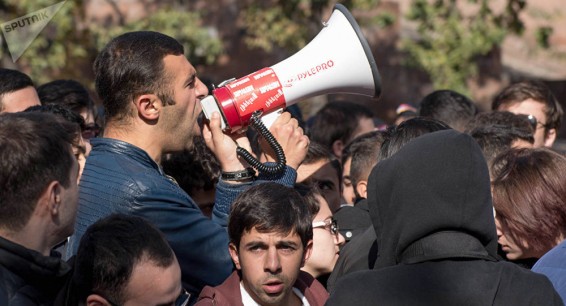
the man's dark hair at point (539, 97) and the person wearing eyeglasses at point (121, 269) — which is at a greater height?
the person wearing eyeglasses at point (121, 269)

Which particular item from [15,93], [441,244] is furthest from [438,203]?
[15,93]

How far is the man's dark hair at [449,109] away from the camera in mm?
6070

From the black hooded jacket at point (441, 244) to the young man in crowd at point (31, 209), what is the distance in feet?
2.61

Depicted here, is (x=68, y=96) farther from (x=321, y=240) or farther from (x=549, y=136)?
(x=549, y=136)

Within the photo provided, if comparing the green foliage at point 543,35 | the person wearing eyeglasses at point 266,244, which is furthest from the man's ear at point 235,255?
the green foliage at point 543,35

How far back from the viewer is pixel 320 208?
4105 mm

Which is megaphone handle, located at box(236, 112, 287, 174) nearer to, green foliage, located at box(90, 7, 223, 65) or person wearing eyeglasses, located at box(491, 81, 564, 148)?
person wearing eyeglasses, located at box(491, 81, 564, 148)

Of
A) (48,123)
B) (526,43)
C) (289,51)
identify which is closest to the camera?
(48,123)

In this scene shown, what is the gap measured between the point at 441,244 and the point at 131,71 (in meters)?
1.36

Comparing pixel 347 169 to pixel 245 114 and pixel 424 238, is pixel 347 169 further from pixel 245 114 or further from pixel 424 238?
pixel 424 238

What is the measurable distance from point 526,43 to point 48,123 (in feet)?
51.5

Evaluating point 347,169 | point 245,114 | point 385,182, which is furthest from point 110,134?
point 347,169

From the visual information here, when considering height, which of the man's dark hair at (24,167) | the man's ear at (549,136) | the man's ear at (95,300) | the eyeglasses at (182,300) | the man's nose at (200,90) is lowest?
the man's ear at (549,136)

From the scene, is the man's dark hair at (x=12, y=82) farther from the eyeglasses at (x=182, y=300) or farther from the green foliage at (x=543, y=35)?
the green foliage at (x=543, y=35)
